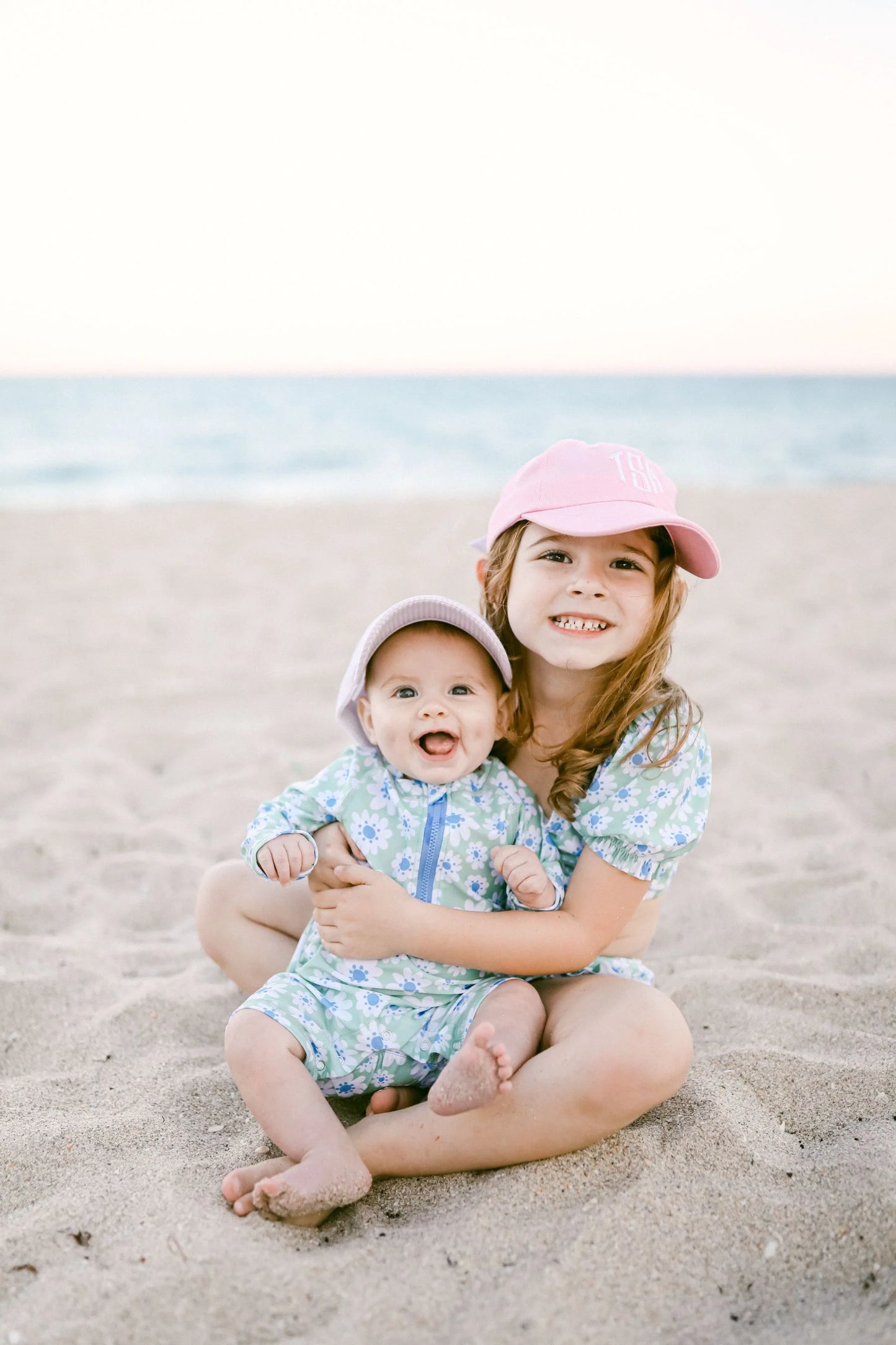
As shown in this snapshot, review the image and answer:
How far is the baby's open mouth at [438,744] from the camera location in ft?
6.37

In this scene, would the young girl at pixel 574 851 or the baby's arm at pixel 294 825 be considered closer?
the young girl at pixel 574 851

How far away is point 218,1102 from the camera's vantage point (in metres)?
1.97

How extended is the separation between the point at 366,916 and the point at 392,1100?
0.34m

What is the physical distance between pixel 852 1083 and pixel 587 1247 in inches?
28.9

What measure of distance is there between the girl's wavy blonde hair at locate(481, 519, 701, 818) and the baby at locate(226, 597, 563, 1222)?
88 mm

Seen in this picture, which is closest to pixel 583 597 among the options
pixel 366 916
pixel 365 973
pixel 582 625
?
pixel 582 625

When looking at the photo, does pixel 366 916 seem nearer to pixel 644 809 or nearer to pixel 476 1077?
pixel 476 1077

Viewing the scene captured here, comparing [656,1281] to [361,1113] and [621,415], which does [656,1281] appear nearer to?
[361,1113]

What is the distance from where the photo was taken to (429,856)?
6.44 feet

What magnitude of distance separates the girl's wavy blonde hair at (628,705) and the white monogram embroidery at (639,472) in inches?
3.7

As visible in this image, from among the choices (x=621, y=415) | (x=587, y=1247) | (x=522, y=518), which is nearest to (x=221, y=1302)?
(x=587, y=1247)

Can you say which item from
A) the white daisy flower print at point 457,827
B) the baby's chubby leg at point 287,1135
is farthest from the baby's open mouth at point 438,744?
the baby's chubby leg at point 287,1135

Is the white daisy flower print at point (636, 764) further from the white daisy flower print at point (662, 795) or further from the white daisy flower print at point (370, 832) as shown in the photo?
the white daisy flower print at point (370, 832)

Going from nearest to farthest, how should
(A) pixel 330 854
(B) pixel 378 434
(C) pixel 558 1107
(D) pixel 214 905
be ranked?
(C) pixel 558 1107 → (A) pixel 330 854 → (D) pixel 214 905 → (B) pixel 378 434
